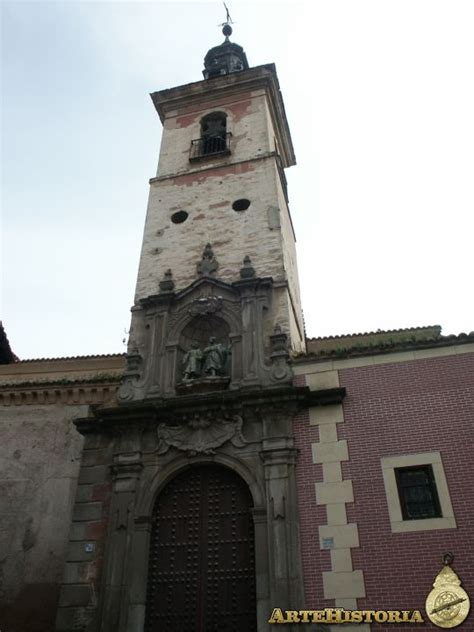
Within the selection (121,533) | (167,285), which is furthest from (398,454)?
(167,285)

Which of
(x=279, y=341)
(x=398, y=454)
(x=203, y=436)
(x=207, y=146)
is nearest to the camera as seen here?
(x=398, y=454)

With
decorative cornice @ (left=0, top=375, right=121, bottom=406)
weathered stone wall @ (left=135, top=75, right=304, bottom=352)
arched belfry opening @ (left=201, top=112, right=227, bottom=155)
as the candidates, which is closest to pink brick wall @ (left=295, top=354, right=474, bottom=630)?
weathered stone wall @ (left=135, top=75, right=304, bottom=352)

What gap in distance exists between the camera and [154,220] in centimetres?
1816

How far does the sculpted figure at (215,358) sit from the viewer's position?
44.3ft

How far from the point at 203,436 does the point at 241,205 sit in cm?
780

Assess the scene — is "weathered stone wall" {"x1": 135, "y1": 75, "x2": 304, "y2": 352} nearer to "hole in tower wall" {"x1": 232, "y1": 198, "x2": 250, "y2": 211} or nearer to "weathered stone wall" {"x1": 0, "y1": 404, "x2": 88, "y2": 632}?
"hole in tower wall" {"x1": 232, "y1": 198, "x2": 250, "y2": 211}

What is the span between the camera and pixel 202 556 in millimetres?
11328

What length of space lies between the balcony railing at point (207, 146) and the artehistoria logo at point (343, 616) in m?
14.0

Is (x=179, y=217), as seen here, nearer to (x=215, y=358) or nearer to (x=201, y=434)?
(x=215, y=358)

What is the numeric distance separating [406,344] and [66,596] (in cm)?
825

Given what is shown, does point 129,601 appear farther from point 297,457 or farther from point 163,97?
point 163,97

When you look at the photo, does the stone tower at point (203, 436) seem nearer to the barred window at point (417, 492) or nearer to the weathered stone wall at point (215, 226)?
the weathered stone wall at point (215, 226)

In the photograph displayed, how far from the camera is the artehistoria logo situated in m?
9.52

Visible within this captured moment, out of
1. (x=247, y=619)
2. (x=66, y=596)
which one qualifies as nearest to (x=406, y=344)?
(x=247, y=619)
